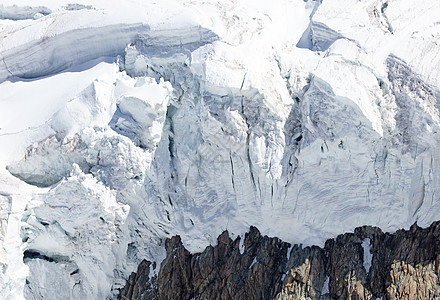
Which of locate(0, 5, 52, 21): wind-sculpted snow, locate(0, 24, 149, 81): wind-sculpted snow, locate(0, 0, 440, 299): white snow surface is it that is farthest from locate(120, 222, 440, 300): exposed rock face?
locate(0, 5, 52, 21): wind-sculpted snow

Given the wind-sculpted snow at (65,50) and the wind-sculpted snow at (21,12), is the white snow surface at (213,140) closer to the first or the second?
the wind-sculpted snow at (65,50)

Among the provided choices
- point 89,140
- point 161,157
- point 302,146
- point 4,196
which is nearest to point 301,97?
point 302,146

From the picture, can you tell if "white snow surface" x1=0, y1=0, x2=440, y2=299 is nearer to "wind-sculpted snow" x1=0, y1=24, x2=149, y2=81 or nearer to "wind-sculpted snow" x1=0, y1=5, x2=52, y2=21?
"wind-sculpted snow" x1=0, y1=24, x2=149, y2=81

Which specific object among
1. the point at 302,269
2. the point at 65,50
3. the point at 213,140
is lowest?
the point at 302,269

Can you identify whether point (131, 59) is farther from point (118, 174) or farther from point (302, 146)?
point (302, 146)

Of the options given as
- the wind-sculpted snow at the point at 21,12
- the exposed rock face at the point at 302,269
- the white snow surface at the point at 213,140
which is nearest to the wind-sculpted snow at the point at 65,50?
the white snow surface at the point at 213,140

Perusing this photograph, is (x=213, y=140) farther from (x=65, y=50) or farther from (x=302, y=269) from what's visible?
(x=65, y=50)

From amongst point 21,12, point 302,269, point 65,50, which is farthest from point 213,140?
point 21,12
